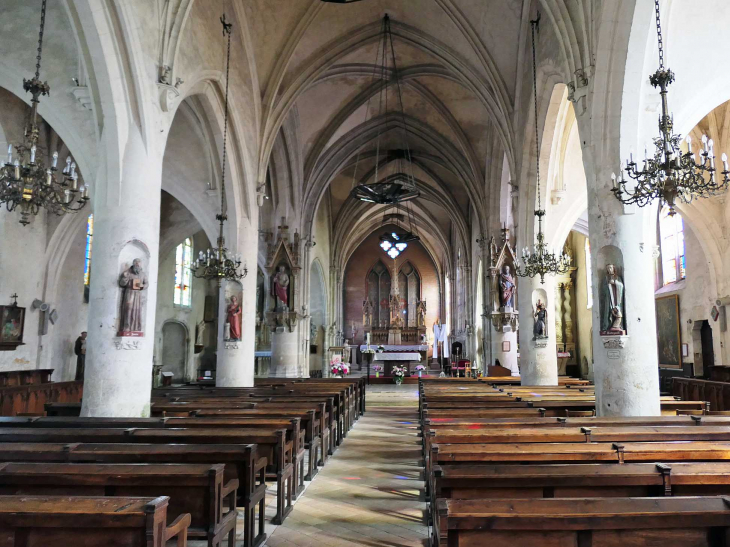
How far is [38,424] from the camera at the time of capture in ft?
18.8

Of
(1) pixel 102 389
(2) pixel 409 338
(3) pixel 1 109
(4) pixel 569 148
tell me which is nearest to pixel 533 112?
(4) pixel 569 148

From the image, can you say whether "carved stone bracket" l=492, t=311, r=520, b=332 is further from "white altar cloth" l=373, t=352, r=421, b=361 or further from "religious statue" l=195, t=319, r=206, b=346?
"religious statue" l=195, t=319, r=206, b=346

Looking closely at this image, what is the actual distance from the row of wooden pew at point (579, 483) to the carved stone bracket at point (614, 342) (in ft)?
5.59

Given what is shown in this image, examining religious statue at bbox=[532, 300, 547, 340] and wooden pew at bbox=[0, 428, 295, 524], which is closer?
wooden pew at bbox=[0, 428, 295, 524]

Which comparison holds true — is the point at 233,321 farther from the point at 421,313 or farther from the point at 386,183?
the point at 421,313

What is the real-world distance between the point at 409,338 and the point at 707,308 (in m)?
23.8

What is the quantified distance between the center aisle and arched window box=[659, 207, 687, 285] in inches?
495

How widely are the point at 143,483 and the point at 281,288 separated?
15309 mm

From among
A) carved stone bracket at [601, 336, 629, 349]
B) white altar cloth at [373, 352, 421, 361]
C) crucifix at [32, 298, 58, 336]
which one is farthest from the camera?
white altar cloth at [373, 352, 421, 361]

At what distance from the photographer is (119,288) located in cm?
805

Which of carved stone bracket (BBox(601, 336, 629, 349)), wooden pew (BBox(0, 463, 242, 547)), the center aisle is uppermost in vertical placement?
carved stone bracket (BBox(601, 336, 629, 349))

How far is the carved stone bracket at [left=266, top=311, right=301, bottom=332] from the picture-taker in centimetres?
1877

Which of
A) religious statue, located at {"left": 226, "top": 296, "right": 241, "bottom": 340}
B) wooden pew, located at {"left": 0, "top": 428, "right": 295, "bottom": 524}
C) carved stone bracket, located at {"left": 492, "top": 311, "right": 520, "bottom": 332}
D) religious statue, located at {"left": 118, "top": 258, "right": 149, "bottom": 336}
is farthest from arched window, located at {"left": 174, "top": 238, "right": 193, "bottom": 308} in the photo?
wooden pew, located at {"left": 0, "top": 428, "right": 295, "bottom": 524}

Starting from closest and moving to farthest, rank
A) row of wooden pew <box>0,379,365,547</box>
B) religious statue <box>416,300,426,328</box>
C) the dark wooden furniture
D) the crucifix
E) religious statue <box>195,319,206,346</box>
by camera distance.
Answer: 1. row of wooden pew <box>0,379,365,547</box>
2. the dark wooden furniture
3. the crucifix
4. religious statue <box>195,319,206,346</box>
5. religious statue <box>416,300,426,328</box>
